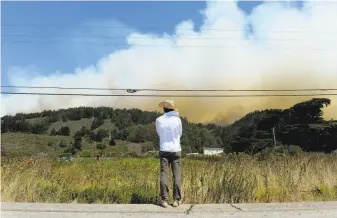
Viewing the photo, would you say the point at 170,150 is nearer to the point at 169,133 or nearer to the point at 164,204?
the point at 169,133

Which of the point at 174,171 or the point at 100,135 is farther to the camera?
the point at 100,135

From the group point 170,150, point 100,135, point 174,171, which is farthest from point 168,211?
point 100,135

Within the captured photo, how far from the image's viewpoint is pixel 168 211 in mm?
6289

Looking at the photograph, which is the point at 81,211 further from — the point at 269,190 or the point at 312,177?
the point at 312,177

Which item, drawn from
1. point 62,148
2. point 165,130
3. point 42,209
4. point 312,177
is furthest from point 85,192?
point 62,148

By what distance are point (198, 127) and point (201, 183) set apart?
19159cm

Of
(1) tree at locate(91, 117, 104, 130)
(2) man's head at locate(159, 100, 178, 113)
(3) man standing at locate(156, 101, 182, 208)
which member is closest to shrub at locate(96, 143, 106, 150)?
(1) tree at locate(91, 117, 104, 130)

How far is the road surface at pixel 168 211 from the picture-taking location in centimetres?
604

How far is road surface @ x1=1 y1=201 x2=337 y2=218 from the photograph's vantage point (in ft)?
19.8

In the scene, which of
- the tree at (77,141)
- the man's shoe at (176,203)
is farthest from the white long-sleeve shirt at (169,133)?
the tree at (77,141)

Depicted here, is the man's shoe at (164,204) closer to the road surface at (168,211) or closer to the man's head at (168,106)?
the road surface at (168,211)

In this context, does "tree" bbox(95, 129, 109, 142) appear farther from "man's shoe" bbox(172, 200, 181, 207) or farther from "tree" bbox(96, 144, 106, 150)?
"man's shoe" bbox(172, 200, 181, 207)

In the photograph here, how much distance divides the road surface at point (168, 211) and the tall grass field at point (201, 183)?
996 mm

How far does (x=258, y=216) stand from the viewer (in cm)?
602
